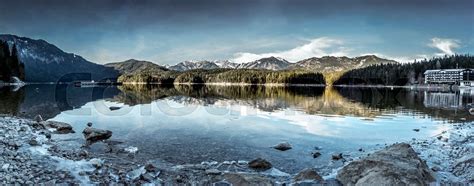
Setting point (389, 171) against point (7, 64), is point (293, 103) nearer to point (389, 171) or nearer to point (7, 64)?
point (389, 171)

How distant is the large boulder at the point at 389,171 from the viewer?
13.3 m

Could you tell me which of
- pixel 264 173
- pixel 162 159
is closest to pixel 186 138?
pixel 162 159

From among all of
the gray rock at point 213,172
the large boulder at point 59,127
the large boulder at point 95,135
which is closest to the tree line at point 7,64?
the large boulder at point 59,127

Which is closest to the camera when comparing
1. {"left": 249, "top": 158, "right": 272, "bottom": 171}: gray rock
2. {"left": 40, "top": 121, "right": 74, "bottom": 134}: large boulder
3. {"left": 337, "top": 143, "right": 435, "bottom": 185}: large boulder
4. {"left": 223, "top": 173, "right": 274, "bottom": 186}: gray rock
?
{"left": 337, "top": 143, "right": 435, "bottom": 185}: large boulder

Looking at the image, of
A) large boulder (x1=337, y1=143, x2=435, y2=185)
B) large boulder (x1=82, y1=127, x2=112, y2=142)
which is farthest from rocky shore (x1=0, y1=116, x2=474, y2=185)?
large boulder (x1=82, y1=127, x2=112, y2=142)

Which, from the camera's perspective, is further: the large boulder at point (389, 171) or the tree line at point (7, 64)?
the tree line at point (7, 64)

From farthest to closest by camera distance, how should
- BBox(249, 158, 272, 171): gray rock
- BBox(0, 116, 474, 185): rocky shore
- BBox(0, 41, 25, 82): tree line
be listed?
BBox(0, 41, 25, 82): tree line, BBox(249, 158, 272, 171): gray rock, BBox(0, 116, 474, 185): rocky shore

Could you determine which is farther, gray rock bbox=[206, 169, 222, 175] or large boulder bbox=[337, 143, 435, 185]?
gray rock bbox=[206, 169, 222, 175]

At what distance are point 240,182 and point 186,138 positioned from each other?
39.4ft

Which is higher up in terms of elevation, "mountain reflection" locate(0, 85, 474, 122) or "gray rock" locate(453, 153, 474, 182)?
"mountain reflection" locate(0, 85, 474, 122)

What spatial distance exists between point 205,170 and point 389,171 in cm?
847

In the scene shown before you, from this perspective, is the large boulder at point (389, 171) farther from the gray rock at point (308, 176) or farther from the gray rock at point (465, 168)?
the gray rock at point (465, 168)

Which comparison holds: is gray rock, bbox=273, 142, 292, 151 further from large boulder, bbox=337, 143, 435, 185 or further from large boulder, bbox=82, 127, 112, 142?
large boulder, bbox=82, 127, 112, 142

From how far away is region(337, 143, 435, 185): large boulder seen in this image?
13.3 m
